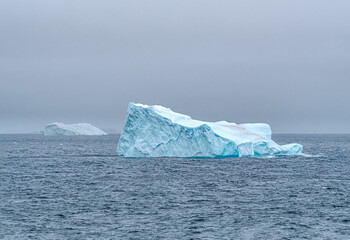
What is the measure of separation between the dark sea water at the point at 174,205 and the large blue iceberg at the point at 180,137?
6860 millimetres

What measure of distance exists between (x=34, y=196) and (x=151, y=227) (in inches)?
370

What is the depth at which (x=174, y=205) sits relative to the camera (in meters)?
22.7

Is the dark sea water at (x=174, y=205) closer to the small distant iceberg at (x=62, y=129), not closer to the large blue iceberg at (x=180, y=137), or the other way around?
the large blue iceberg at (x=180, y=137)

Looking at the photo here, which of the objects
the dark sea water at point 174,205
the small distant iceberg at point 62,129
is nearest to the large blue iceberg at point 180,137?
the dark sea water at point 174,205

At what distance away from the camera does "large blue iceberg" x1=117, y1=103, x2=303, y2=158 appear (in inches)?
1743

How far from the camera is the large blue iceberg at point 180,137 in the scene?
44.3m

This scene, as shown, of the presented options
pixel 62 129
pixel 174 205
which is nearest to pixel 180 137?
pixel 174 205

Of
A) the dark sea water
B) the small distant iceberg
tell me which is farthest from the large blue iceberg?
the small distant iceberg

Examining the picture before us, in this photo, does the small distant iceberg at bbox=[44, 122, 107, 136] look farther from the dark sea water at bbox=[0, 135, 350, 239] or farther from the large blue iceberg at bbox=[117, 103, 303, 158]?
the dark sea water at bbox=[0, 135, 350, 239]

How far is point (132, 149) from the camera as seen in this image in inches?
1918

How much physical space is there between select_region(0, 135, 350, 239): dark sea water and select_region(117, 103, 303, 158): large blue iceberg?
6.86 m

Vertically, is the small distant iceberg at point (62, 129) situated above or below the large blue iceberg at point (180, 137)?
above

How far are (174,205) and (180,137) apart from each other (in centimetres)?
2258

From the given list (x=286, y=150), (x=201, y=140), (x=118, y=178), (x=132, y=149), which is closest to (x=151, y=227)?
(x=118, y=178)
